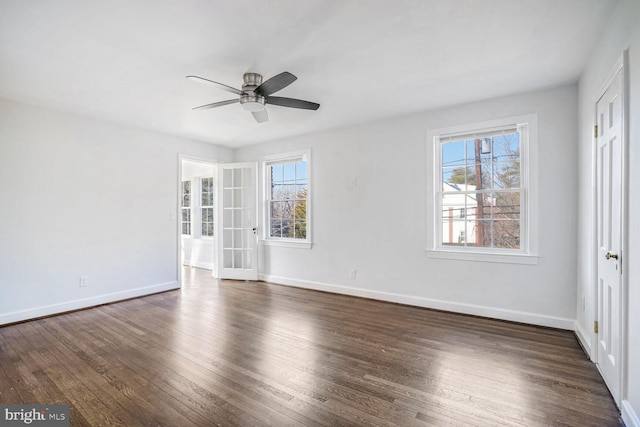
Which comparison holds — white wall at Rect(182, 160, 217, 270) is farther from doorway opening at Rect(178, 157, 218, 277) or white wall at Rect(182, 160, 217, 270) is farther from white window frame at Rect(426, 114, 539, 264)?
white window frame at Rect(426, 114, 539, 264)

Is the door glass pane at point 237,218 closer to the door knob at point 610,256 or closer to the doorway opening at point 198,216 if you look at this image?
the doorway opening at point 198,216

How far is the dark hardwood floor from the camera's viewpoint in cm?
190

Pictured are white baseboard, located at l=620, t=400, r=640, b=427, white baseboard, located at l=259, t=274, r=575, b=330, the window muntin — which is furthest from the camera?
the window muntin

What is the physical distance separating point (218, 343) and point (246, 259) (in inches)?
113

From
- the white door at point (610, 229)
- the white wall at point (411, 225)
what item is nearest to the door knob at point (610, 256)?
the white door at point (610, 229)

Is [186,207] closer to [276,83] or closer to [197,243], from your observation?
[197,243]

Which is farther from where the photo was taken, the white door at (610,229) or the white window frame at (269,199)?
the white window frame at (269,199)

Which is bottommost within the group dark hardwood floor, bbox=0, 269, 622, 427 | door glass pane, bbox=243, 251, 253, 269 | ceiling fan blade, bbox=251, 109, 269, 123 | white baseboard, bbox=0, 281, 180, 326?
dark hardwood floor, bbox=0, 269, 622, 427

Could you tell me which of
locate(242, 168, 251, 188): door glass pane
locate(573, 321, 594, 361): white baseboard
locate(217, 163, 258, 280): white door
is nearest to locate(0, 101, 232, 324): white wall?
locate(217, 163, 258, 280): white door

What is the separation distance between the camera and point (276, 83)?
8.41 feet

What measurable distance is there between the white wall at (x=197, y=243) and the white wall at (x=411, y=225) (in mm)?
1865

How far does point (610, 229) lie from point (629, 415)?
1.15 meters

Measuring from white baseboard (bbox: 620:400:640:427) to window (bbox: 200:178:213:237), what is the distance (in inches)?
264

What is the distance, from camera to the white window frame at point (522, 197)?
3350mm
